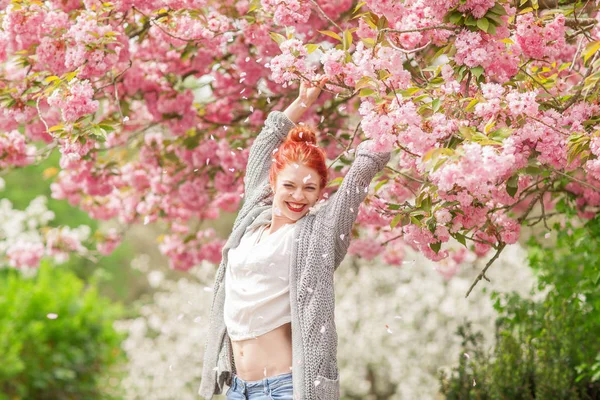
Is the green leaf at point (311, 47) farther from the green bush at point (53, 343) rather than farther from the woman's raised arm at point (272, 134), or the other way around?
the green bush at point (53, 343)

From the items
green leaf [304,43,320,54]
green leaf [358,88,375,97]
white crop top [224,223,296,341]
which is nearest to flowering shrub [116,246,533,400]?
green leaf [304,43,320,54]

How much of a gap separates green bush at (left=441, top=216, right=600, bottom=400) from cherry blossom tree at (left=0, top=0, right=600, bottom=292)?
0.41 metres

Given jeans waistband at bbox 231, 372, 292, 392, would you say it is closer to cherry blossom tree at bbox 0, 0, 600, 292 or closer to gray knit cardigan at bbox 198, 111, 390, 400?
gray knit cardigan at bbox 198, 111, 390, 400

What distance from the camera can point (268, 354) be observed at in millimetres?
3127

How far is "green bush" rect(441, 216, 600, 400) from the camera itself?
16.1 feet

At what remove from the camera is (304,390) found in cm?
297

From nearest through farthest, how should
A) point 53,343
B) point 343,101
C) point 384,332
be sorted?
point 343,101 → point 53,343 → point 384,332

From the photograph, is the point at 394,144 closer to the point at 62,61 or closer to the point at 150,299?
the point at 62,61

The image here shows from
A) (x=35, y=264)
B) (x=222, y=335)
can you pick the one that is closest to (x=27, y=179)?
(x=35, y=264)

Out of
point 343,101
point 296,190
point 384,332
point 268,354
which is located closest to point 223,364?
point 268,354

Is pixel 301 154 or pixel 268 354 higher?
pixel 301 154

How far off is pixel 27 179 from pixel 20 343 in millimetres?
16624

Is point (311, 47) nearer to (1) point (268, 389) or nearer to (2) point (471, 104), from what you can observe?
(2) point (471, 104)

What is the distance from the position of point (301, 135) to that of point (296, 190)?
0.22m
